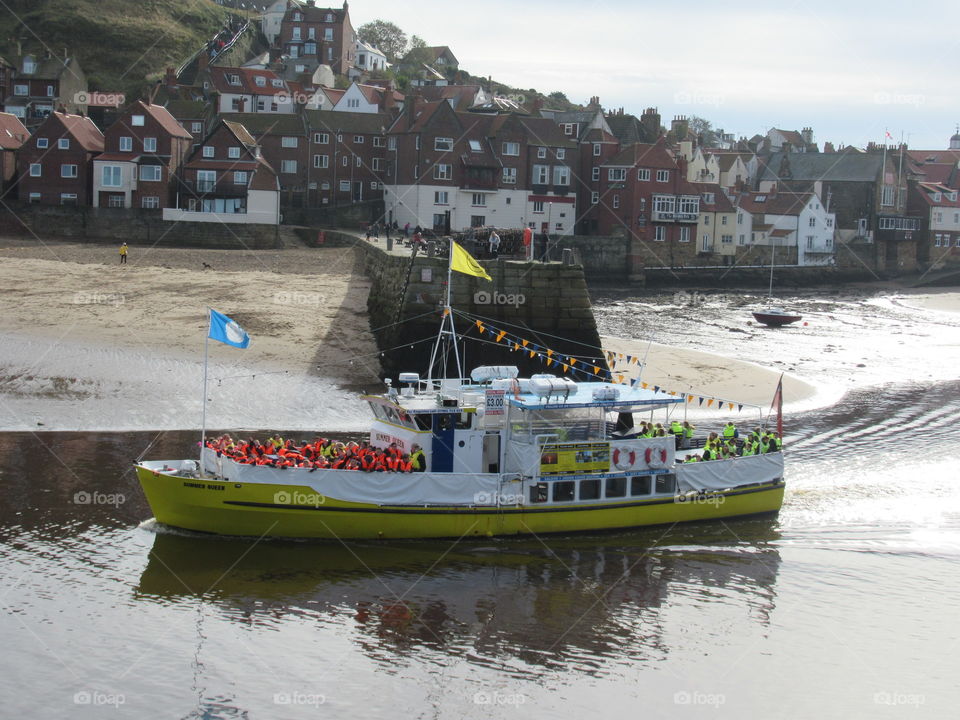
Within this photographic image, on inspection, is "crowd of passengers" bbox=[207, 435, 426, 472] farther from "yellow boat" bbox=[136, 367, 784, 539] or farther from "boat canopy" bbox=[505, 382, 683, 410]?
"boat canopy" bbox=[505, 382, 683, 410]

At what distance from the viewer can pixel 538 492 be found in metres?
22.3

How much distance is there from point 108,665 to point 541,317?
23.3 metres

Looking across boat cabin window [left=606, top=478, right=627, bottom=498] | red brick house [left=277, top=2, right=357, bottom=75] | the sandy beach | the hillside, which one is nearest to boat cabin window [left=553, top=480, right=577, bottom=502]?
boat cabin window [left=606, top=478, right=627, bottom=498]

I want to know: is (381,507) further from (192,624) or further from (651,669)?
(651,669)

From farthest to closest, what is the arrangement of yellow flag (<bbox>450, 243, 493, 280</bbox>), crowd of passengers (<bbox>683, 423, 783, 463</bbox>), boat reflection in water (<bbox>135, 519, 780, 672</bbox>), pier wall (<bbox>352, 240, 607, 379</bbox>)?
pier wall (<bbox>352, 240, 607, 379</bbox>), crowd of passengers (<bbox>683, 423, 783, 463</bbox>), yellow flag (<bbox>450, 243, 493, 280</bbox>), boat reflection in water (<bbox>135, 519, 780, 672</bbox>)

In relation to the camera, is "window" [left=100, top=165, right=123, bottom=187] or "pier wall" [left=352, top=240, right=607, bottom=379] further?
"window" [left=100, top=165, right=123, bottom=187]

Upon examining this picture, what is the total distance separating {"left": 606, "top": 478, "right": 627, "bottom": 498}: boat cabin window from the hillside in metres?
76.6

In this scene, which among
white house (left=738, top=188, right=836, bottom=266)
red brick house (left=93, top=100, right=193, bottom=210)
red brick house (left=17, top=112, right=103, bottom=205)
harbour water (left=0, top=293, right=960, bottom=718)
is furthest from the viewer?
white house (left=738, top=188, right=836, bottom=266)

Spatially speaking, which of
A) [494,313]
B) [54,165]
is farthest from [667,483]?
[54,165]

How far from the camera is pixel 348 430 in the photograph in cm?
2970

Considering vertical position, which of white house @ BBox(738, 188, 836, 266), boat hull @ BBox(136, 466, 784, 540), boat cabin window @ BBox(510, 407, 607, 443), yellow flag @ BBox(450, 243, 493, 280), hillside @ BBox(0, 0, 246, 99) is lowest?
boat hull @ BBox(136, 466, 784, 540)

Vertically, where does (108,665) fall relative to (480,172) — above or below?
below

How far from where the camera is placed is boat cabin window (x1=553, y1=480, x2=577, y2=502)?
22484 mm

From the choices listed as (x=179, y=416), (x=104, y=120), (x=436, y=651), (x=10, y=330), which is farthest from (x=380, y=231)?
(x=436, y=651)
